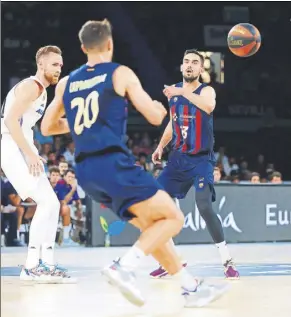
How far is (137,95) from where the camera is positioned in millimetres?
4027

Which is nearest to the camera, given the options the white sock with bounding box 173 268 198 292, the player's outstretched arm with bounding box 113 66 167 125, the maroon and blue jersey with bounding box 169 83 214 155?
the player's outstretched arm with bounding box 113 66 167 125

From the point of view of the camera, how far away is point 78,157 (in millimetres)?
4207

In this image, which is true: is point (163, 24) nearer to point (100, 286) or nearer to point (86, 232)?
point (86, 232)

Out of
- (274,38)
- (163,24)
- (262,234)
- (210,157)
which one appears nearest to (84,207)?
(262,234)

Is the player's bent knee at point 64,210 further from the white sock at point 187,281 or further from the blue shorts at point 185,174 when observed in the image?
the white sock at point 187,281

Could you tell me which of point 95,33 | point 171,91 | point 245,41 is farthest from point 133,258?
point 245,41

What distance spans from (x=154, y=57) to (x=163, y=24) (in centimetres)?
89

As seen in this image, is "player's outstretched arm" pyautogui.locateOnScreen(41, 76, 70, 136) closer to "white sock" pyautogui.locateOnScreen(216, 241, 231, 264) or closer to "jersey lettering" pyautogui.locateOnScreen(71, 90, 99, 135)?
"jersey lettering" pyautogui.locateOnScreen(71, 90, 99, 135)

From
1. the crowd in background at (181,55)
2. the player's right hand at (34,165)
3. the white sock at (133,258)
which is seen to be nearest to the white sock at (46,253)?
the player's right hand at (34,165)

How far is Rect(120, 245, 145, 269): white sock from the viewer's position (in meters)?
4.04

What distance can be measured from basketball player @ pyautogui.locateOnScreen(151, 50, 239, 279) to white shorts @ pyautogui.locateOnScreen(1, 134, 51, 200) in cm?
112

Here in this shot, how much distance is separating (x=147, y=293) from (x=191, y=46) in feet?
47.3

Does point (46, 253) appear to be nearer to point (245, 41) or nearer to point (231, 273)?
point (231, 273)

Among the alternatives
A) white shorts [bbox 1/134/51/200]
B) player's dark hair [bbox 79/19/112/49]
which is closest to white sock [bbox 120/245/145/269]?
player's dark hair [bbox 79/19/112/49]
